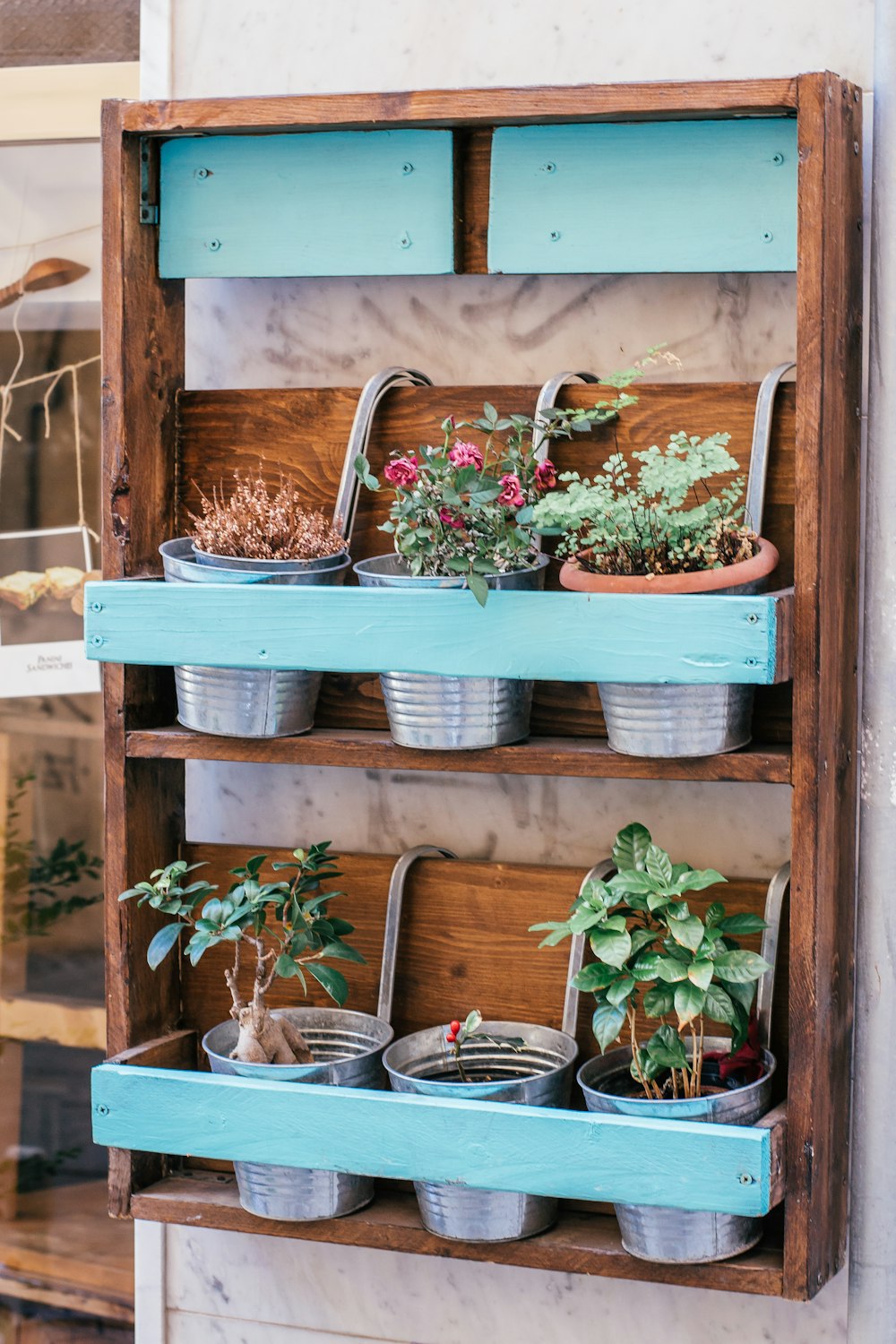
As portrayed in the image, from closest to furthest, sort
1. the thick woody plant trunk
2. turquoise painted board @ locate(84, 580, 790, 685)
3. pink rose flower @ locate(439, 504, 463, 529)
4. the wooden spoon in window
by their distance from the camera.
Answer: turquoise painted board @ locate(84, 580, 790, 685) < pink rose flower @ locate(439, 504, 463, 529) < the thick woody plant trunk < the wooden spoon in window

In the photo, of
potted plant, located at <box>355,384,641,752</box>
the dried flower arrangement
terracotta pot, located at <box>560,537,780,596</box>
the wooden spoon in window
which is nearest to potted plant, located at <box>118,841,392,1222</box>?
potted plant, located at <box>355,384,641,752</box>

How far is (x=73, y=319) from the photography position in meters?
2.26

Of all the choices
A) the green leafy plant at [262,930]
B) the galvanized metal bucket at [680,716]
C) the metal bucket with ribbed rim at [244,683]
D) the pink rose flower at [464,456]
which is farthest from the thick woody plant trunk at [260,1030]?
the pink rose flower at [464,456]

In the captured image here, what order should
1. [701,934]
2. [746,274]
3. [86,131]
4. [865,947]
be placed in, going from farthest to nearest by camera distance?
[86,131], [746,274], [865,947], [701,934]

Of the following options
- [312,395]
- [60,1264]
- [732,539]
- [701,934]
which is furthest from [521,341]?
[60,1264]

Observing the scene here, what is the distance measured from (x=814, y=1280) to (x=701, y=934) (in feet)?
1.32

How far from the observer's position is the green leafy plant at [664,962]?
5.09ft

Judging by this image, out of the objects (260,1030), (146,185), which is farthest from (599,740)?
(146,185)

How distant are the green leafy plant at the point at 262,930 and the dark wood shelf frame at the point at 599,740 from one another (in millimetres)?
99

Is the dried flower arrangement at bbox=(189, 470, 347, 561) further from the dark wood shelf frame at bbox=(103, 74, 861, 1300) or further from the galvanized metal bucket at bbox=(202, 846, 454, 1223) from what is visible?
the galvanized metal bucket at bbox=(202, 846, 454, 1223)

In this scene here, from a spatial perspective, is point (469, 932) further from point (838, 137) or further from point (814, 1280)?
point (838, 137)

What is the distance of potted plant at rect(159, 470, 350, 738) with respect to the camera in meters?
1.68

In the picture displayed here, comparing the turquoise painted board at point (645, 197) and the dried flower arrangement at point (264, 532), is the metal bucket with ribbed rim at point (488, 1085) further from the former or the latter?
the turquoise painted board at point (645, 197)

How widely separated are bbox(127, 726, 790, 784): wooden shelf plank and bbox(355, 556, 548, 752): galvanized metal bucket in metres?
0.02
